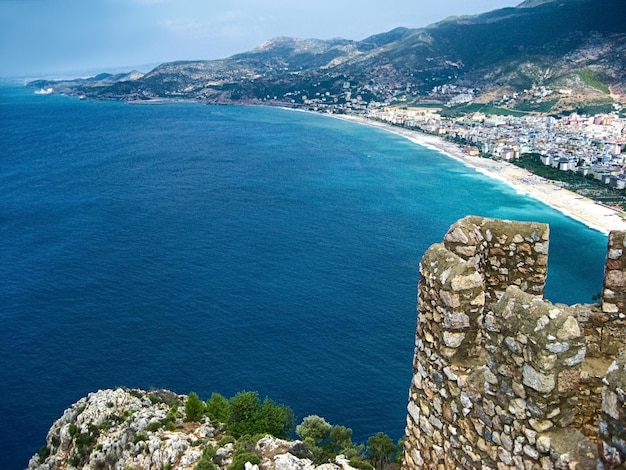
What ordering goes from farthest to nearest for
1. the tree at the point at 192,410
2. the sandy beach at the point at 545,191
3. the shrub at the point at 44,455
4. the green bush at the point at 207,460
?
the sandy beach at the point at 545,191 → the shrub at the point at 44,455 → the tree at the point at 192,410 → the green bush at the point at 207,460

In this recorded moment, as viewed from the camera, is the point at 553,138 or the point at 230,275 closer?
the point at 230,275

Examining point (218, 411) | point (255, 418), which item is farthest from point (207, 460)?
point (255, 418)

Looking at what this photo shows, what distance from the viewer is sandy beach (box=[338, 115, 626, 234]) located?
9131 cm

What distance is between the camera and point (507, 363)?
4.29 metres

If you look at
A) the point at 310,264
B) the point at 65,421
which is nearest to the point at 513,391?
the point at 65,421

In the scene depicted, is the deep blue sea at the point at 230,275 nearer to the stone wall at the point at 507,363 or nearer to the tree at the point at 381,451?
the tree at the point at 381,451

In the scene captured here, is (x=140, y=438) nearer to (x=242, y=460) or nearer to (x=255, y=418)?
(x=242, y=460)

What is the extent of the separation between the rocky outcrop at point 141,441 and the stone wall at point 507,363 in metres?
11.2

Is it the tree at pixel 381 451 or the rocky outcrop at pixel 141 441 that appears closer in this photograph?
the rocky outcrop at pixel 141 441

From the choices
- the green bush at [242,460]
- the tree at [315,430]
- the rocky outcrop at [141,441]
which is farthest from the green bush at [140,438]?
the tree at [315,430]

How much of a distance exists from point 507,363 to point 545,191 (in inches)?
4603

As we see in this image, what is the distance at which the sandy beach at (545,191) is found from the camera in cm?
9131

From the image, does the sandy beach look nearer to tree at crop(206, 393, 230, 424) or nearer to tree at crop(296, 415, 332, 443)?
tree at crop(296, 415, 332, 443)

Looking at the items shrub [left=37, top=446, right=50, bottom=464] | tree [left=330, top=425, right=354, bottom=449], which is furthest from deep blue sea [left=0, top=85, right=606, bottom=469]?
tree [left=330, top=425, right=354, bottom=449]
